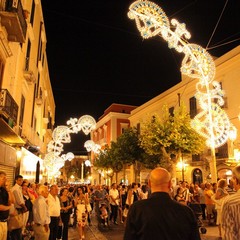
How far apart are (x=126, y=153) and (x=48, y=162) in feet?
38.2

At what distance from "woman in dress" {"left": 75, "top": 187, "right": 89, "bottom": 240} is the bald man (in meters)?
8.08

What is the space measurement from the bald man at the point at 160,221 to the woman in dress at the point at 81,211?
318 inches

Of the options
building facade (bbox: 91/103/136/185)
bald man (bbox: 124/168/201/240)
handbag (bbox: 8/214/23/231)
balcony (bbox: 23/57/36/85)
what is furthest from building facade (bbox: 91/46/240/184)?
bald man (bbox: 124/168/201/240)

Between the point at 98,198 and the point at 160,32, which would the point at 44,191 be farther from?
the point at 160,32

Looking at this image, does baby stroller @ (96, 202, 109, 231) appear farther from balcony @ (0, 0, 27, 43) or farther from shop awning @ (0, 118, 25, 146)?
balcony @ (0, 0, 27, 43)

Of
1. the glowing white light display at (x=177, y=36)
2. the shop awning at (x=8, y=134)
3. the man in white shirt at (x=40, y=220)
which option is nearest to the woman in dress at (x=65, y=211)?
the man in white shirt at (x=40, y=220)

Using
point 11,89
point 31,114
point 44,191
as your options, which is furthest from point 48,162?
point 44,191

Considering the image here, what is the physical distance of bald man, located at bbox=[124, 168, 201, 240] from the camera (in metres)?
2.67

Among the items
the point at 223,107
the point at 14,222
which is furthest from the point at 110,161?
the point at 14,222

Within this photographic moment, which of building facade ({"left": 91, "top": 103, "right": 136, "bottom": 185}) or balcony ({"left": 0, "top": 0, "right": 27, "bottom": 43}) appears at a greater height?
building facade ({"left": 91, "top": 103, "right": 136, "bottom": 185})

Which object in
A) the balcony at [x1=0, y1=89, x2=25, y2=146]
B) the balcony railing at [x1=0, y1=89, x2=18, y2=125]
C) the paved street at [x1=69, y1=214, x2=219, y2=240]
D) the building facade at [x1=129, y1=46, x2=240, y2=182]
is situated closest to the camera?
the paved street at [x1=69, y1=214, x2=219, y2=240]

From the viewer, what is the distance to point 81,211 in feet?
34.7

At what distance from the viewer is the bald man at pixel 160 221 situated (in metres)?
2.67

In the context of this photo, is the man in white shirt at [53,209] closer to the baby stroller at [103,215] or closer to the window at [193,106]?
the baby stroller at [103,215]
